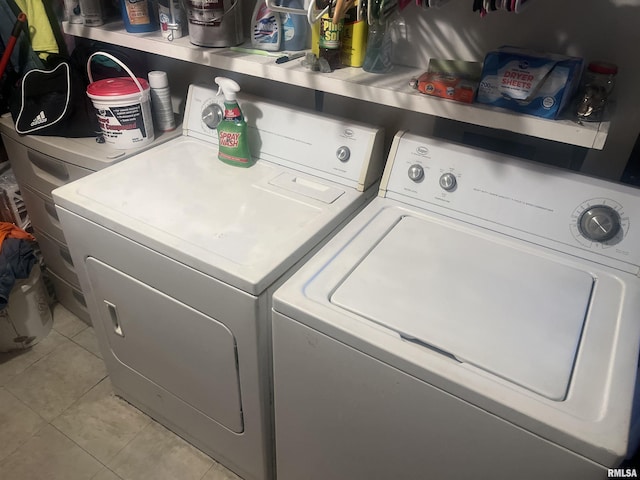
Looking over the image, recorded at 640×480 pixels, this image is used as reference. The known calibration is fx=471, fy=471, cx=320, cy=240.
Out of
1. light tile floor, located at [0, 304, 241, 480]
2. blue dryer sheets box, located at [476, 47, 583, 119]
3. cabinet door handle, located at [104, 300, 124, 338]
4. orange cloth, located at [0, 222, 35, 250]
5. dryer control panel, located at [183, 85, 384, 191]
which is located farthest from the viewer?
orange cloth, located at [0, 222, 35, 250]

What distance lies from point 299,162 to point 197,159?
1.12 ft

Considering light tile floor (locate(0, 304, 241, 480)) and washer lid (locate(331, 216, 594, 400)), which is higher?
washer lid (locate(331, 216, 594, 400))

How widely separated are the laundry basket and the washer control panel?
1.50 metres

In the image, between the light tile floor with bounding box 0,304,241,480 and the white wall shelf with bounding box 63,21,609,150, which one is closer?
the white wall shelf with bounding box 63,21,609,150

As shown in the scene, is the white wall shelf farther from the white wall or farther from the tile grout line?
the tile grout line

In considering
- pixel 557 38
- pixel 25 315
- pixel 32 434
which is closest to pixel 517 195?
pixel 557 38

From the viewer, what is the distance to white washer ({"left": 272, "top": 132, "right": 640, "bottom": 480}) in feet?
2.68

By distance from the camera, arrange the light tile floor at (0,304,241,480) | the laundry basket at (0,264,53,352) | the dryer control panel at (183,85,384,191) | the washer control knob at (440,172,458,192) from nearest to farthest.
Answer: the washer control knob at (440,172,458,192) < the dryer control panel at (183,85,384,191) < the light tile floor at (0,304,241,480) < the laundry basket at (0,264,53,352)

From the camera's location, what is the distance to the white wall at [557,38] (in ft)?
3.59

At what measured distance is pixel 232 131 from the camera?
1436 mm

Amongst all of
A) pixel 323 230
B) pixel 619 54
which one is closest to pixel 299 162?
pixel 323 230

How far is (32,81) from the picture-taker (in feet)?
5.28

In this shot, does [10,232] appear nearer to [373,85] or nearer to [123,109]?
[123,109]

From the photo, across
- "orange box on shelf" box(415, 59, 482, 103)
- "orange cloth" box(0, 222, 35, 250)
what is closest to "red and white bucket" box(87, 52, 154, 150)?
"orange cloth" box(0, 222, 35, 250)
